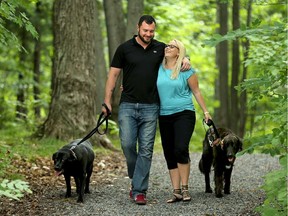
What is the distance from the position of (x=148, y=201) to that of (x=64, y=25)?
5341 mm

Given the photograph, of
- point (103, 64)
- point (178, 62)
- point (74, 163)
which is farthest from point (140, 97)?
point (103, 64)

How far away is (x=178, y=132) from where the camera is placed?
25.8 ft

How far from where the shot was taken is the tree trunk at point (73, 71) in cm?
1209

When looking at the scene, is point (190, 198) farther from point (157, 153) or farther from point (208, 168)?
point (157, 153)

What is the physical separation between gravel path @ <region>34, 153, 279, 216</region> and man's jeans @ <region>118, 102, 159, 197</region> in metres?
0.38

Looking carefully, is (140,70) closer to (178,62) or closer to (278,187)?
(178,62)

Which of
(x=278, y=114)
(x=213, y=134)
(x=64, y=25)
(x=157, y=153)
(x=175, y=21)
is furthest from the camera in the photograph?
(x=175, y=21)

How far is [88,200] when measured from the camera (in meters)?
8.12

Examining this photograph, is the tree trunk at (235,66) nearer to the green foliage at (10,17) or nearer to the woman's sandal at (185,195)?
the woman's sandal at (185,195)

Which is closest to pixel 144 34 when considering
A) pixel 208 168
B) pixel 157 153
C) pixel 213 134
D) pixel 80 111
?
pixel 213 134

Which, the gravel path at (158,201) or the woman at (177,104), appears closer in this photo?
the gravel path at (158,201)

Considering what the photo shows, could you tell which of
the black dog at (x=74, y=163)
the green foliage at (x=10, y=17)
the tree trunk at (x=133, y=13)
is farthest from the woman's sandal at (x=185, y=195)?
the tree trunk at (x=133, y=13)

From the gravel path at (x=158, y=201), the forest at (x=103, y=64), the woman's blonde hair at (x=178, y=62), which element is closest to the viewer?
the forest at (x=103, y=64)

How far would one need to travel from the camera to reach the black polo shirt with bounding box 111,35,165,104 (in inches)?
310
